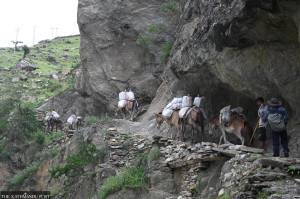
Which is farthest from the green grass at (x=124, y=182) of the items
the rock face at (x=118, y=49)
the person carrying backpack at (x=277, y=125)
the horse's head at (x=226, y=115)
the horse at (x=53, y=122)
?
the horse at (x=53, y=122)

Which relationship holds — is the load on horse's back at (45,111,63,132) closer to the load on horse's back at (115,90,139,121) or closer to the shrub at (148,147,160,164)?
the load on horse's back at (115,90,139,121)

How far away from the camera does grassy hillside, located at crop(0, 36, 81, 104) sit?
4472 centimetres

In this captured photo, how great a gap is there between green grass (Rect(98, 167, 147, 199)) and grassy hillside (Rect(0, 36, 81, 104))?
86.1 ft

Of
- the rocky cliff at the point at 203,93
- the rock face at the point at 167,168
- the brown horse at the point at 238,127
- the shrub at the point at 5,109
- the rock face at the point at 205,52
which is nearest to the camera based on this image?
the rock face at the point at 167,168

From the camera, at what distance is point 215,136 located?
17000 millimetres

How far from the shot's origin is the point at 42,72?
53719mm

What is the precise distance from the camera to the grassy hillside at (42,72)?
4472 centimetres

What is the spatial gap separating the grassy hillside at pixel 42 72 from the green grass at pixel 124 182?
86.1 feet

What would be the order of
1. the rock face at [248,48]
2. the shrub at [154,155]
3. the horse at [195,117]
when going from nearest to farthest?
1. the rock face at [248,48]
2. the shrub at [154,155]
3. the horse at [195,117]

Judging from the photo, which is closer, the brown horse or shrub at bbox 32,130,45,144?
the brown horse

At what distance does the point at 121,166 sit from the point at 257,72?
6753mm

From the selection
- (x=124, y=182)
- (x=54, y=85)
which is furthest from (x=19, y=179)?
(x=54, y=85)

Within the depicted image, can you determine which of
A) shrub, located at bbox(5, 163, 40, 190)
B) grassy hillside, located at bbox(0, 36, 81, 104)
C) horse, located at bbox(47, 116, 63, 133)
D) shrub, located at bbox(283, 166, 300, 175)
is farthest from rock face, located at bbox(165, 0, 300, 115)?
grassy hillside, located at bbox(0, 36, 81, 104)

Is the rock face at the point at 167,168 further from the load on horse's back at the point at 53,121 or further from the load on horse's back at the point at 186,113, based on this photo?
the load on horse's back at the point at 53,121
